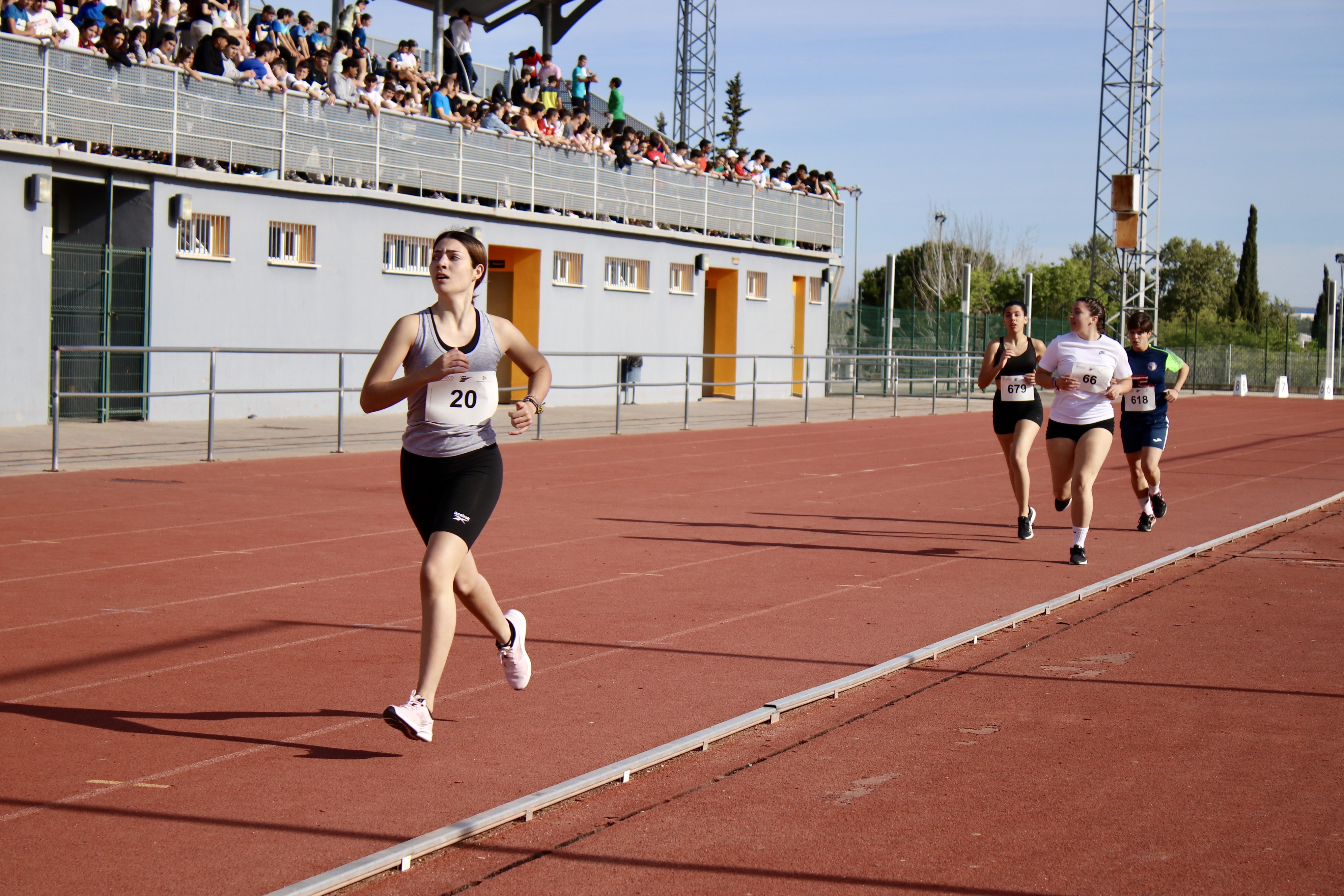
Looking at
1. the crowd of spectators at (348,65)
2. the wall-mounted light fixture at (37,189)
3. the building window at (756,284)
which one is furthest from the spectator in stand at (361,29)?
the building window at (756,284)

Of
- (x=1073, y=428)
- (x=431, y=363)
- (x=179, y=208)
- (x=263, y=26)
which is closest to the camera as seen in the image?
(x=431, y=363)

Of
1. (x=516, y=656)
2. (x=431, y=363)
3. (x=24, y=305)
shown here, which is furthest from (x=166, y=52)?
(x=516, y=656)

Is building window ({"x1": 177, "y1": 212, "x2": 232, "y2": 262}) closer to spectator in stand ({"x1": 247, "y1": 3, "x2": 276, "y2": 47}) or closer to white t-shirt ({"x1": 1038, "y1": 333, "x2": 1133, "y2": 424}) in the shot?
spectator in stand ({"x1": 247, "y1": 3, "x2": 276, "y2": 47})

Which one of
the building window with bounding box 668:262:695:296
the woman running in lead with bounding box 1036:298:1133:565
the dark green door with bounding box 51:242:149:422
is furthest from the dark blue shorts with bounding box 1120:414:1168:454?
the building window with bounding box 668:262:695:296

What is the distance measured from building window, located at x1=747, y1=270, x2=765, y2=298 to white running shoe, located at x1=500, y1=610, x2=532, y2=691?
30546 mm

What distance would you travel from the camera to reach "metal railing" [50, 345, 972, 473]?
15.2 metres

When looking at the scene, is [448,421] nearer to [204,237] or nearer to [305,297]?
[204,237]

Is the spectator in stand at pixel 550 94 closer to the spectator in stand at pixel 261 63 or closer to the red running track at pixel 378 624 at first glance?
the spectator in stand at pixel 261 63

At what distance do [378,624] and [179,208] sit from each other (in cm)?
1561

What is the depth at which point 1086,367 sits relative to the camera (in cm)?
1060

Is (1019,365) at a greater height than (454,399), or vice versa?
(1019,365)

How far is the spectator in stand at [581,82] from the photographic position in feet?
103

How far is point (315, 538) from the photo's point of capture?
10508 millimetres

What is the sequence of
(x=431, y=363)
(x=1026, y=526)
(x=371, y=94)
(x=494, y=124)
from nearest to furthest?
(x=431, y=363) → (x=1026, y=526) → (x=371, y=94) → (x=494, y=124)
